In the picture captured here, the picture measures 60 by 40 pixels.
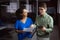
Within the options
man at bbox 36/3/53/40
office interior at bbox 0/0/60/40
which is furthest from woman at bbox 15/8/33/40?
office interior at bbox 0/0/60/40

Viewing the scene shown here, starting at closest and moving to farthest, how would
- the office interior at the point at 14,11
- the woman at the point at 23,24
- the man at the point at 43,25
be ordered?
1. the man at the point at 43,25
2. the woman at the point at 23,24
3. the office interior at the point at 14,11

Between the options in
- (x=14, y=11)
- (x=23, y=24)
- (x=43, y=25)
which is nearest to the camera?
(x=43, y=25)

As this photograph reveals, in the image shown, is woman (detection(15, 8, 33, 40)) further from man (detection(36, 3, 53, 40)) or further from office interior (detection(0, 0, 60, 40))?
office interior (detection(0, 0, 60, 40))

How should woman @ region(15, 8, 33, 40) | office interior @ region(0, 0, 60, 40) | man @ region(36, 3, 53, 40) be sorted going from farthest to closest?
office interior @ region(0, 0, 60, 40) → woman @ region(15, 8, 33, 40) → man @ region(36, 3, 53, 40)

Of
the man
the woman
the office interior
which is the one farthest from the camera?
the office interior

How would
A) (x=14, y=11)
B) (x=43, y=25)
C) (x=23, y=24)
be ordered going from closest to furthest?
1. (x=43, y=25)
2. (x=23, y=24)
3. (x=14, y=11)

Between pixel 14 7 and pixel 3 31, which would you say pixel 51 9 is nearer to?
pixel 14 7

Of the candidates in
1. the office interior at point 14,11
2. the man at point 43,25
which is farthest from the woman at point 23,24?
the office interior at point 14,11

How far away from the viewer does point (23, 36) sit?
8.43 ft

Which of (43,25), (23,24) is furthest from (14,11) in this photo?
(43,25)

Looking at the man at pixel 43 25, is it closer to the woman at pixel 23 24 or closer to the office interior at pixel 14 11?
the woman at pixel 23 24

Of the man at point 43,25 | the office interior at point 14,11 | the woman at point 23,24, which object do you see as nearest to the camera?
the man at point 43,25

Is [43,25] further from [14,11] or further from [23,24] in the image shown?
[14,11]

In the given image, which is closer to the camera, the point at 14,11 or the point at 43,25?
the point at 43,25
